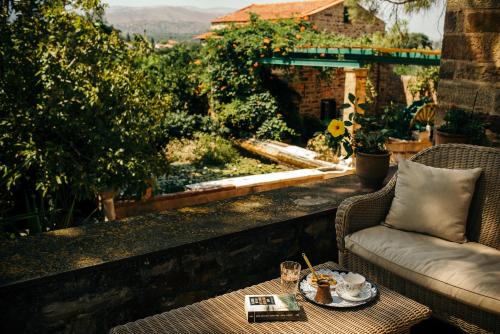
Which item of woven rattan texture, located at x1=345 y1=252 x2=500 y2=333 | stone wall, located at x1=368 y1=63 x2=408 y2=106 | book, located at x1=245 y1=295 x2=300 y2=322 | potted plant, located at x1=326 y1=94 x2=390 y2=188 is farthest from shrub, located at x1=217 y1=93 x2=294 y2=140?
book, located at x1=245 y1=295 x2=300 y2=322

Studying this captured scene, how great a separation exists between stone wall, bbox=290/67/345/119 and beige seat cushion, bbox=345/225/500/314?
30.1ft

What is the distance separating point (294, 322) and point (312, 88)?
10.8 m

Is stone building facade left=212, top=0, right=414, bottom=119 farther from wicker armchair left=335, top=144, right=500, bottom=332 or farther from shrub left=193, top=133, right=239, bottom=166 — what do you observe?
wicker armchair left=335, top=144, right=500, bottom=332

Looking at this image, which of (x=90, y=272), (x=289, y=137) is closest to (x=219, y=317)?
(x=90, y=272)

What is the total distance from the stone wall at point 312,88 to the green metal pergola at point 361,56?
190 cm

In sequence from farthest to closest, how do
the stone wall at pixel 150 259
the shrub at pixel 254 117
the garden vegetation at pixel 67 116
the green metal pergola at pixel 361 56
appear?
the shrub at pixel 254 117, the green metal pergola at pixel 361 56, the garden vegetation at pixel 67 116, the stone wall at pixel 150 259

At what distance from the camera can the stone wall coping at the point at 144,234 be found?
2.00 meters

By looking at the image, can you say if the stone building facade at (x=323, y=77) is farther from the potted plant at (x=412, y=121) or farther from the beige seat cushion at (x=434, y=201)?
the beige seat cushion at (x=434, y=201)

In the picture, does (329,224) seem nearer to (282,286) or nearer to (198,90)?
(282,286)

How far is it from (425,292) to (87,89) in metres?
3.23

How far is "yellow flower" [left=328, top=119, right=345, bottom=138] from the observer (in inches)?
128

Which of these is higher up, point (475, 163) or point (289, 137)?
point (475, 163)

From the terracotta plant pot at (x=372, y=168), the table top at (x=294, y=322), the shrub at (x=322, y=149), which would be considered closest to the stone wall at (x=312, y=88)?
the shrub at (x=322, y=149)

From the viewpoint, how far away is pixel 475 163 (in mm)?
2643
